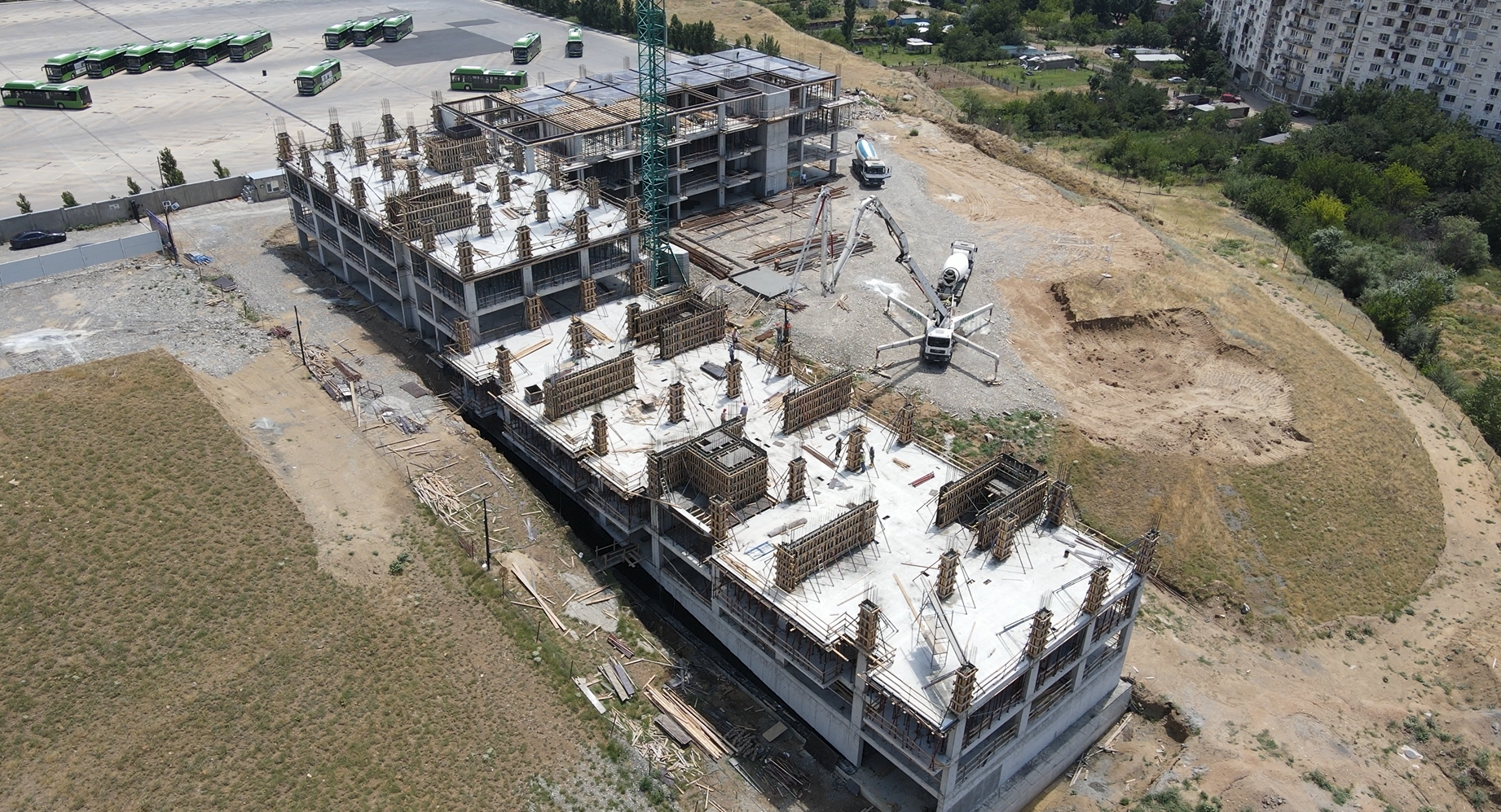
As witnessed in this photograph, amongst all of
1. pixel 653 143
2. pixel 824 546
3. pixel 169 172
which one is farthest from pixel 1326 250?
pixel 169 172

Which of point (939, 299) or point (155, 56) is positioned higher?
point (155, 56)

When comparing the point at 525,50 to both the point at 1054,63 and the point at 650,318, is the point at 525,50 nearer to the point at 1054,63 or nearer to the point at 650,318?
the point at 1054,63

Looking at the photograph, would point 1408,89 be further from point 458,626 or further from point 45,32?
point 45,32

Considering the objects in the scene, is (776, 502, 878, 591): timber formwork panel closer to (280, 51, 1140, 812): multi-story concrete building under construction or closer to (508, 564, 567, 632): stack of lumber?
(280, 51, 1140, 812): multi-story concrete building under construction

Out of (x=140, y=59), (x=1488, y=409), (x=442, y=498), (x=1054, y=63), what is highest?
(x=140, y=59)

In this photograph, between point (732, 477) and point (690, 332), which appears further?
point (690, 332)

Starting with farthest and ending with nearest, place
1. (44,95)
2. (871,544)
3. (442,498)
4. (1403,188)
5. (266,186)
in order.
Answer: (1403,188), (44,95), (266,186), (442,498), (871,544)

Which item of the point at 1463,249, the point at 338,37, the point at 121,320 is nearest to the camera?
the point at 121,320

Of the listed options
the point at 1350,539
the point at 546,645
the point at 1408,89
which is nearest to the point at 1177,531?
the point at 1350,539
